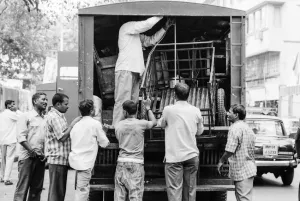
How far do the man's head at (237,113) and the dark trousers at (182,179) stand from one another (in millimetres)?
795

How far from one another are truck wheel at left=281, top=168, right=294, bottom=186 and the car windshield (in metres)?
0.94

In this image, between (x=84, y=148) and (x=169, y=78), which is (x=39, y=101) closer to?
(x=84, y=148)

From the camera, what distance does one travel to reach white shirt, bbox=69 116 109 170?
22.4 ft

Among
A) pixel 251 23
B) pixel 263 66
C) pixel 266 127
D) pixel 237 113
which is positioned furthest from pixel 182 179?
pixel 251 23

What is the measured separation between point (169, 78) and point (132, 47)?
1.50 meters

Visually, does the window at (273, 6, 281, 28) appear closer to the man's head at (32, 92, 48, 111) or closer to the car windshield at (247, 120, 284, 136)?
the car windshield at (247, 120, 284, 136)

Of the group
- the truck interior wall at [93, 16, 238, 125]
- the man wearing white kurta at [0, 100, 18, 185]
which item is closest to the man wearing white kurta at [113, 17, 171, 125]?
the truck interior wall at [93, 16, 238, 125]

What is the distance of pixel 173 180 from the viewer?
691 centimetres

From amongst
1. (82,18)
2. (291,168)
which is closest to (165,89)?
(82,18)

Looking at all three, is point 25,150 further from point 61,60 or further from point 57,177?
point 61,60

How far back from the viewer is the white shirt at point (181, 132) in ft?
22.5

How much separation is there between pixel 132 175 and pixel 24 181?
161cm

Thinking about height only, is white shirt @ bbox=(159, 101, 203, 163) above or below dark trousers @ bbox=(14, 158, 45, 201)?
above

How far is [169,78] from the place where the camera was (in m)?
9.36
